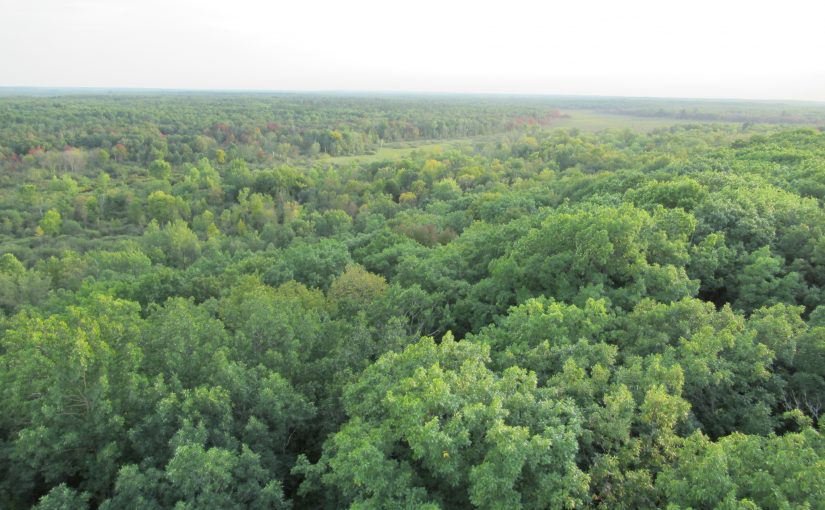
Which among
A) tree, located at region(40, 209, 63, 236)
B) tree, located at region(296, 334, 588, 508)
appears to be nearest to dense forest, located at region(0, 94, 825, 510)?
tree, located at region(296, 334, 588, 508)

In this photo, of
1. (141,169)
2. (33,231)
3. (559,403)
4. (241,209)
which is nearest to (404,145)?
(141,169)

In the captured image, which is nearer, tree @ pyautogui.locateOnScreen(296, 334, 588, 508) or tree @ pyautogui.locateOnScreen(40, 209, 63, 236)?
tree @ pyautogui.locateOnScreen(296, 334, 588, 508)

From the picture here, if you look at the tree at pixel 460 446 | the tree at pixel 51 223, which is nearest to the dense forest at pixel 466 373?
the tree at pixel 460 446

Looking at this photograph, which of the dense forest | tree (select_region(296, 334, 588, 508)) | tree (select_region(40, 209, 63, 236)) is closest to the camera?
tree (select_region(296, 334, 588, 508))

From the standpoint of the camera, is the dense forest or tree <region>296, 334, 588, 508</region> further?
the dense forest

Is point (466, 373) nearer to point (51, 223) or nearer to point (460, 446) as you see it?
point (460, 446)

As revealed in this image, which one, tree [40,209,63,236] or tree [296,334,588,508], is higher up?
tree [296,334,588,508]

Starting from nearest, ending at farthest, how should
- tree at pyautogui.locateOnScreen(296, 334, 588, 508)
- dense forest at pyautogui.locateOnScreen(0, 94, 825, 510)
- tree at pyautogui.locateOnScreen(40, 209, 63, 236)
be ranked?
tree at pyautogui.locateOnScreen(296, 334, 588, 508) < dense forest at pyautogui.locateOnScreen(0, 94, 825, 510) < tree at pyautogui.locateOnScreen(40, 209, 63, 236)

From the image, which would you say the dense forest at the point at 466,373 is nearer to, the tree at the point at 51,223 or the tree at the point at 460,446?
the tree at the point at 460,446

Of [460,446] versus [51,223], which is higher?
[460,446]

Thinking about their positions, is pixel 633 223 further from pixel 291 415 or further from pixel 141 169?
pixel 141 169

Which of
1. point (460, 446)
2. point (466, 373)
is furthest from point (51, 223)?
point (460, 446)

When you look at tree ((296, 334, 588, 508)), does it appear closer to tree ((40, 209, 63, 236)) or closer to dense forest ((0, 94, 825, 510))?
dense forest ((0, 94, 825, 510))
